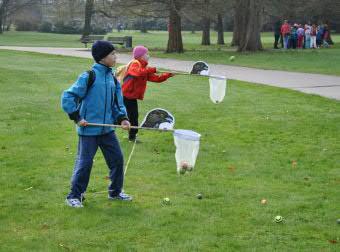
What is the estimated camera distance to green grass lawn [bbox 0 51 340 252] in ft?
19.8

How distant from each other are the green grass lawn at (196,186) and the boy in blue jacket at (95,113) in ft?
1.27

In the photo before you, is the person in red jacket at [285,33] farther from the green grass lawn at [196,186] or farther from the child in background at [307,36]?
the green grass lawn at [196,186]

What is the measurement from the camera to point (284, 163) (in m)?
9.25

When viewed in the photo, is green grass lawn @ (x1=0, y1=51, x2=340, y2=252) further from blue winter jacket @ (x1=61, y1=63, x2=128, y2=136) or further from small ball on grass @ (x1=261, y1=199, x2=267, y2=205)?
blue winter jacket @ (x1=61, y1=63, x2=128, y2=136)

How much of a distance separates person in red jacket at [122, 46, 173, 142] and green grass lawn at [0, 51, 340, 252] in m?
0.73

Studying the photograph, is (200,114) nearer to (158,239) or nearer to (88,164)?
(88,164)

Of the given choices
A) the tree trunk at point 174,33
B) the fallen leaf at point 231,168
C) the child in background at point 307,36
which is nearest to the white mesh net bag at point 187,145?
the fallen leaf at point 231,168

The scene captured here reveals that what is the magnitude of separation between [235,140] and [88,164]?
453 centimetres

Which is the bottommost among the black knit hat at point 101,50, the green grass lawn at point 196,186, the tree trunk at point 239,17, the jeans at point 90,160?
the green grass lawn at point 196,186

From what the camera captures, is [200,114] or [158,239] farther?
[200,114]

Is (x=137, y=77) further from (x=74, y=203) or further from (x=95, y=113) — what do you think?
(x=74, y=203)

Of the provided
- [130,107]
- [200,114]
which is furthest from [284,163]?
[200,114]

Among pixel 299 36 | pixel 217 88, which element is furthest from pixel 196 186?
pixel 299 36

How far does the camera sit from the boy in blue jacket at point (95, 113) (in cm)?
676
